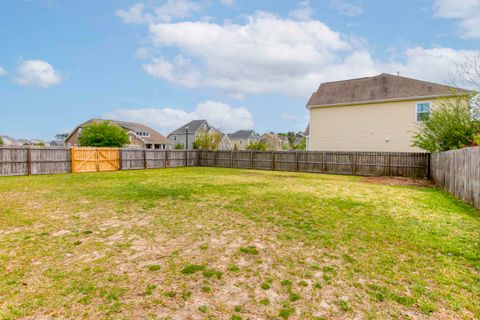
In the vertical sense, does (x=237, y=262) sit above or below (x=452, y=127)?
below

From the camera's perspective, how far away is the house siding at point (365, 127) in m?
18.1

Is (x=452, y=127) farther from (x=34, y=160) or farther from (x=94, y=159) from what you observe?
(x=34, y=160)

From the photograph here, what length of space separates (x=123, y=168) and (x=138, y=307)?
17493 millimetres

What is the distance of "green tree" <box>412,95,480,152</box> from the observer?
1137cm

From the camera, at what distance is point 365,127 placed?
1950 centimetres

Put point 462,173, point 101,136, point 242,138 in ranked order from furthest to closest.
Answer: point 242,138 → point 101,136 → point 462,173

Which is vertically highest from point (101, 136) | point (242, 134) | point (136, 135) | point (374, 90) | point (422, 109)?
point (374, 90)

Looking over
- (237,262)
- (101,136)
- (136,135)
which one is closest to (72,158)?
(237,262)

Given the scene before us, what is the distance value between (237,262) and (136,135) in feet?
130

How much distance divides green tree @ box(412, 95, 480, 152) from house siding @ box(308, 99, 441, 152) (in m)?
4.15

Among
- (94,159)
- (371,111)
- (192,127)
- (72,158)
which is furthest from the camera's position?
(192,127)

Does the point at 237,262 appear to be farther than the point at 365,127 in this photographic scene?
No

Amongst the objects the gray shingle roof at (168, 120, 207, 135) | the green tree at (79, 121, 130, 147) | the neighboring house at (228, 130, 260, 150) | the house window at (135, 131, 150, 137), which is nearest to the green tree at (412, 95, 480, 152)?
the green tree at (79, 121, 130, 147)

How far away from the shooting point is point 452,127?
1194cm
